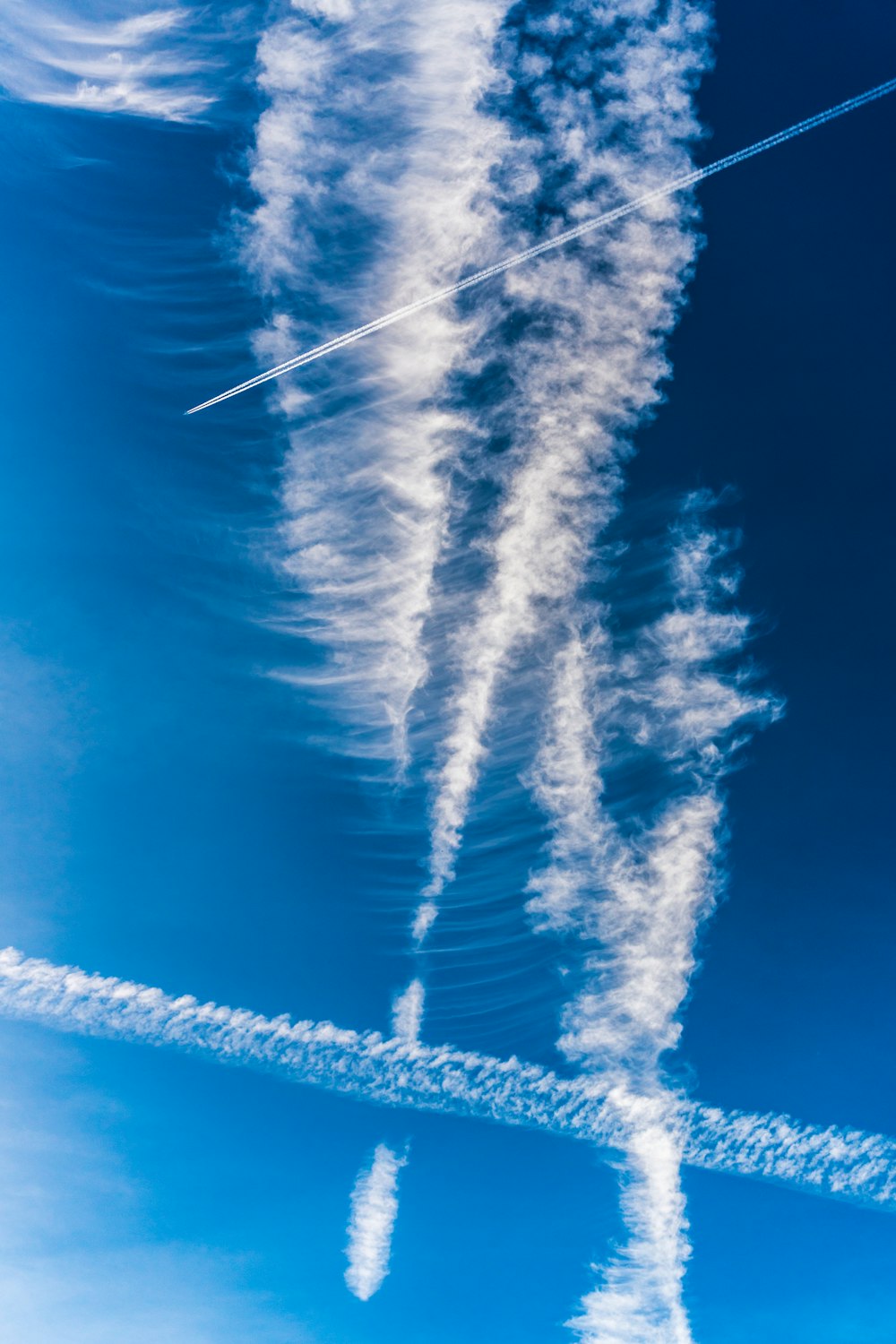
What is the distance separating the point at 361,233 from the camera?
412 inches

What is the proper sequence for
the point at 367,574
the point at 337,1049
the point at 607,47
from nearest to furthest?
the point at 607,47
the point at 367,574
the point at 337,1049

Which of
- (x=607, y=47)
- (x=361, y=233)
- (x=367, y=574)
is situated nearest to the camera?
(x=607, y=47)

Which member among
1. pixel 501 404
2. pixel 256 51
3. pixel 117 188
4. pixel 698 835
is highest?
pixel 256 51

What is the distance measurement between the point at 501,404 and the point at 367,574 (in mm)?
3601

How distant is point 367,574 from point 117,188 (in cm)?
747

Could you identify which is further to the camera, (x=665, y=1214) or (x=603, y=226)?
(x=665, y=1214)

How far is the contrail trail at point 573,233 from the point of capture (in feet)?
32.9

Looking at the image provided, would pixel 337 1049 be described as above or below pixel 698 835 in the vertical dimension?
below

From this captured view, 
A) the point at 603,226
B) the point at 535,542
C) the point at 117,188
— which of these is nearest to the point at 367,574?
the point at 535,542

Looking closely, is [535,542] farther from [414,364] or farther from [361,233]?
[361,233]

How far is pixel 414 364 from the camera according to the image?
10789 mm

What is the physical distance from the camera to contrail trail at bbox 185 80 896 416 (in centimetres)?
1002

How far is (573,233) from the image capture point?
33.8 ft

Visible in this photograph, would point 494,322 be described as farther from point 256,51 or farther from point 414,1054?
point 414,1054
